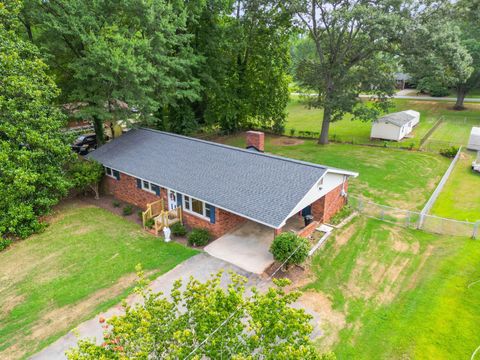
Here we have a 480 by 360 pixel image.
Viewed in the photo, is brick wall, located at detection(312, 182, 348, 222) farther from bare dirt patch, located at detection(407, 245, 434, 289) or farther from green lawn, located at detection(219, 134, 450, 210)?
bare dirt patch, located at detection(407, 245, 434, 289)

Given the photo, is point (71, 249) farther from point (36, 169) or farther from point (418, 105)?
point (418, 105)

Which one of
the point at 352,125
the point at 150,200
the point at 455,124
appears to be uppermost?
the point at 455,124

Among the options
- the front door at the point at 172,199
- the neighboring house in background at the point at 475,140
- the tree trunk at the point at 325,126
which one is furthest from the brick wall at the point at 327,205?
the neighboring house in background at the point at 475,140

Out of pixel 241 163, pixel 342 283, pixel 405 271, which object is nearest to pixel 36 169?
pixel 241 163

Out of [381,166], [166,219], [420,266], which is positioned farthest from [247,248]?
[381,166]

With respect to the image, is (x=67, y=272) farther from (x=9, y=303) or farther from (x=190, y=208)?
(x=190, y=208)

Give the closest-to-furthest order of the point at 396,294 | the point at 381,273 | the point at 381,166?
the point at 396,294 < the point at 381,273 < the point at 381,166

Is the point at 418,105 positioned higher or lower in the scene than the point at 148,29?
lower
